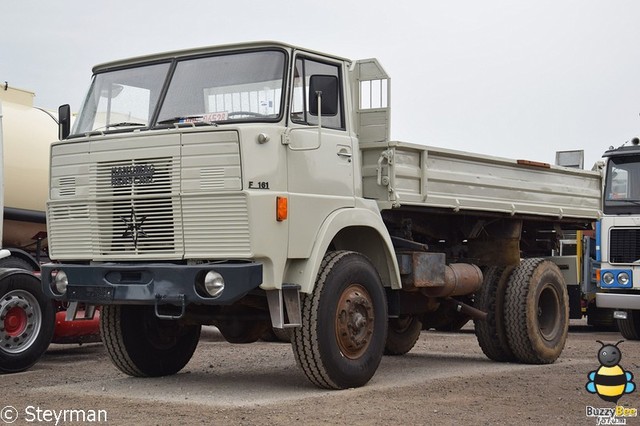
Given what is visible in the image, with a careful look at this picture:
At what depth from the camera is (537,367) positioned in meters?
11.9

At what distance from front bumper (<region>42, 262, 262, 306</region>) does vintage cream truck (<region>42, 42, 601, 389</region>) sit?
14 mm

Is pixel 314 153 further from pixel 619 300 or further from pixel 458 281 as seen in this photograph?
pixel 619 300

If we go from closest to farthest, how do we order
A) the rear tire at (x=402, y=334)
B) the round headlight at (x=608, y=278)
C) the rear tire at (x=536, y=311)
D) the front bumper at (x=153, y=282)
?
1. the front bumper at (x=153, y=282)
2. the rear tire at (x=536, y=311)
3. the rear tire at (x=402, y=334)
4. the round headlight at (x=608, y=278)

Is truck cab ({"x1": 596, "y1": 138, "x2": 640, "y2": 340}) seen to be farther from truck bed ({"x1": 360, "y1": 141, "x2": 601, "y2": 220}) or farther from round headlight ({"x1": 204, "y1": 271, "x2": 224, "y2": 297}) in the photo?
round headlight ({"x1": 204, "y1": 271, "x2": 224, "y2": 297})

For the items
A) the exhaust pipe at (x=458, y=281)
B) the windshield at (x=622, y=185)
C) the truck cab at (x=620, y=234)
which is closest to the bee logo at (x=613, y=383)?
the exhaust pipe at (x=458, y=281)

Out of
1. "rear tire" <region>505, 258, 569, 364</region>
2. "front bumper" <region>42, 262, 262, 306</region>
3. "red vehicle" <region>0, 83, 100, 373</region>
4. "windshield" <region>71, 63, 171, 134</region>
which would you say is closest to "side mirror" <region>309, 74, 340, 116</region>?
"windshield" <region>71, 63, 171, 134</region>

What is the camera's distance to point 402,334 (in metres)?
13.1

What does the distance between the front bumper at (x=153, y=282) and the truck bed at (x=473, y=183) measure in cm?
214

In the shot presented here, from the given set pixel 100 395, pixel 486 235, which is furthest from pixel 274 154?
pixel 486 235

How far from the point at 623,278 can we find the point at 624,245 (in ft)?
1.71

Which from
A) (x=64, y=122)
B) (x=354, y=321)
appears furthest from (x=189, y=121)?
(x=354, y=321)

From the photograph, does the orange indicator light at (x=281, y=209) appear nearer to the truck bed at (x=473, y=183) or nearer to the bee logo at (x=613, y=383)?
the truck bed at (x=473, y=183)

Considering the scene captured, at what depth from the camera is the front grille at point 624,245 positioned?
15781 millimetres

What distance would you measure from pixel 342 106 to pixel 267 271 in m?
1.98
